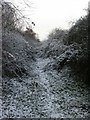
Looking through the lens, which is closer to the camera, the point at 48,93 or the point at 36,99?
the point at 36,99

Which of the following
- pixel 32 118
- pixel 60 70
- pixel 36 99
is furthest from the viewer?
pixel 60 70

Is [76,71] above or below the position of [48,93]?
above

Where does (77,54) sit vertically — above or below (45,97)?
above

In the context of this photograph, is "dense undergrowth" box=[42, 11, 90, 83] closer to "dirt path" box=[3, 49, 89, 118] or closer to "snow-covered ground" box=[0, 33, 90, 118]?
"snow-covered ground" box=[0, 33, 90, 118]

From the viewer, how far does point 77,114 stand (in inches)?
418

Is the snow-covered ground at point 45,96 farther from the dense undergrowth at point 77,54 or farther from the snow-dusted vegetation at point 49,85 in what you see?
the dense undergrowth at point 77,54

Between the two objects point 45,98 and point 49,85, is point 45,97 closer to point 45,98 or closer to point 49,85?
point 45,98

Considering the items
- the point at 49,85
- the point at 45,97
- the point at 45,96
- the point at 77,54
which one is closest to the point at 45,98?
the point at 45,97

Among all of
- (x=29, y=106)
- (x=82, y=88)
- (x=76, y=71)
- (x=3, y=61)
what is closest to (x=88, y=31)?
(x=76, y=71)

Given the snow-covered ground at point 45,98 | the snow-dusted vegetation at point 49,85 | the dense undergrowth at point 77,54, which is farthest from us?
the dense undergrowth at point 77,54

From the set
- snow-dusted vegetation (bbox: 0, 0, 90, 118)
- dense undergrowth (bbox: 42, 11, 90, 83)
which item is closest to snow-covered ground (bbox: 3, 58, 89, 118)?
snow-dusted vegetation (bbox: 0, 0, 90, 118)

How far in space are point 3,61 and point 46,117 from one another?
414 cm

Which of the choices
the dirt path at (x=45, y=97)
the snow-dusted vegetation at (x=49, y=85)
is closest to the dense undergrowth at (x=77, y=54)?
the snow-dusted vegetation at (x=49, y=85)

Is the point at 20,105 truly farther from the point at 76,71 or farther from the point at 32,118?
the point at 76,71
